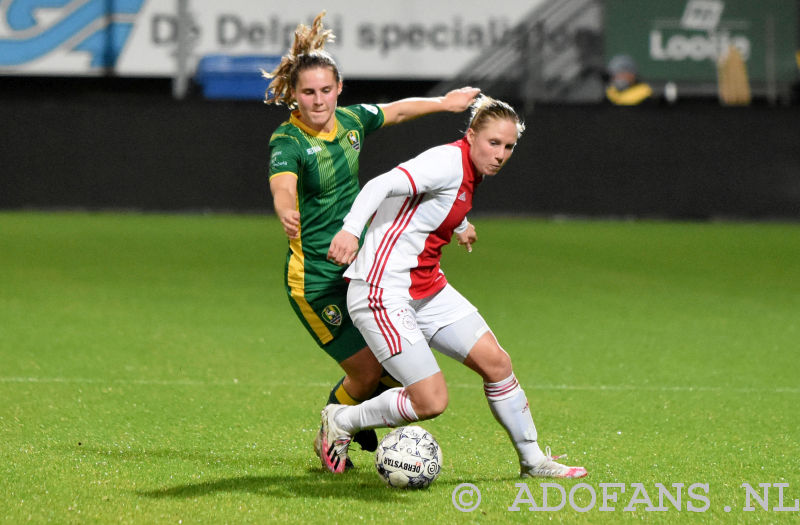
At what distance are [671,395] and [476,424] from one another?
1.48 metres

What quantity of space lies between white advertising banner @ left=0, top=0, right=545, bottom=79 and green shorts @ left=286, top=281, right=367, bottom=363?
15583 millimetres

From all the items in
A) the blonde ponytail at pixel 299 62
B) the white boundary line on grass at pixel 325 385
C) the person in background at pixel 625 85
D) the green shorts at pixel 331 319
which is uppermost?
the blonde ponytail at pixel 299 62

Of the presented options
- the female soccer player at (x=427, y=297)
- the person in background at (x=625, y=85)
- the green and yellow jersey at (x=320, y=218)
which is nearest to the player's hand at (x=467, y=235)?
the female soccer player at (x=427, y=297)

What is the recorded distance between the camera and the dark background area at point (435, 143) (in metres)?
19.0

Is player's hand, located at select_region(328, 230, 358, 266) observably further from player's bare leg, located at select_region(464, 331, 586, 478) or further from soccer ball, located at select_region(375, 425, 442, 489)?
soccer ball, located at select_region(375, 425, 442, 489)

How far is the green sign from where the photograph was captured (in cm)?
2017

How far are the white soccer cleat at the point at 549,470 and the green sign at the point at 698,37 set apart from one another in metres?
16.1

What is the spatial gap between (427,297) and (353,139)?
84 cm

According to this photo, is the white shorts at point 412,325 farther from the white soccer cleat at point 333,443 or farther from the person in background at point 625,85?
the person in background at point 625,85

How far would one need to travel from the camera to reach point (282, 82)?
16.9ft

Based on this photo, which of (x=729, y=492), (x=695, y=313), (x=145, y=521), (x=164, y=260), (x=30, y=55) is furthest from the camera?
(x=30, y=55)

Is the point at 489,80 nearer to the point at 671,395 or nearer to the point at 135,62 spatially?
the point at 135,62

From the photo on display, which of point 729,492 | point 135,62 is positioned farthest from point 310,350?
point 135,62

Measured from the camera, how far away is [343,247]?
4375mm
